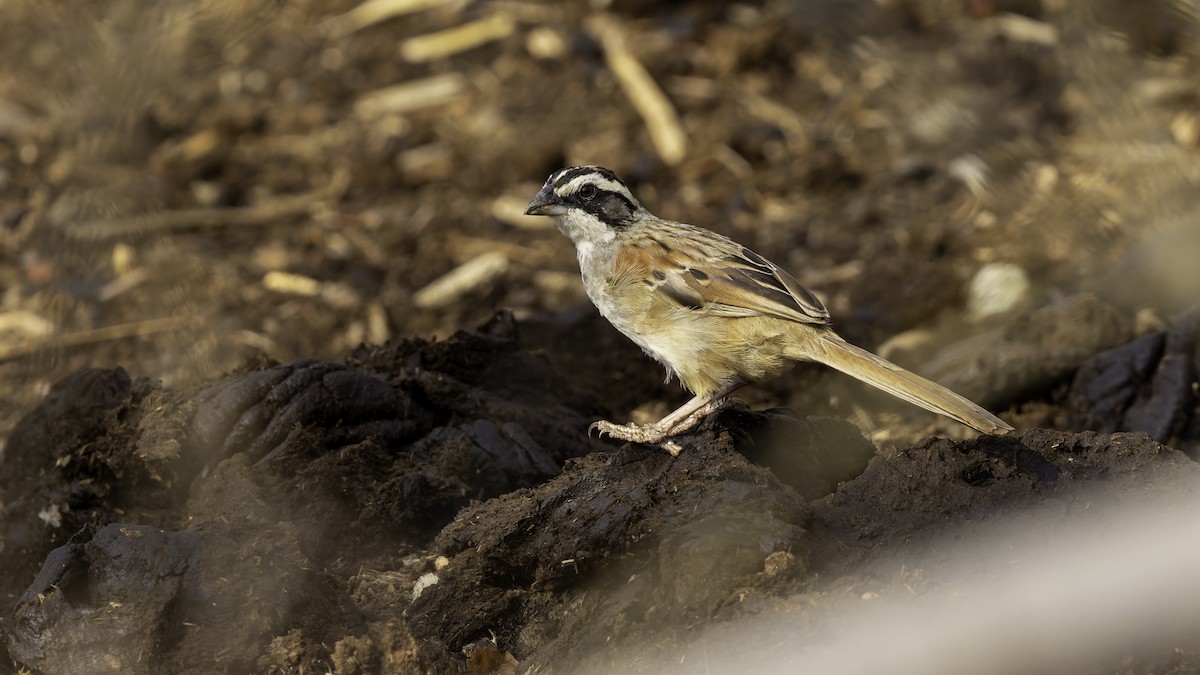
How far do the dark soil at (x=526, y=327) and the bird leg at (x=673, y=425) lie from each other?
0.50 ft

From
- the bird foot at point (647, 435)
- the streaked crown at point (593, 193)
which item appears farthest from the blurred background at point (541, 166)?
the bird foot at point (647, 435)

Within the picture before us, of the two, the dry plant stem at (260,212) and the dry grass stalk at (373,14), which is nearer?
the dry plant stem at (260,212)

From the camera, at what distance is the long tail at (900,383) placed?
450 cm

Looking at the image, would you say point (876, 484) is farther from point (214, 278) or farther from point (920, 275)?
point (214, 278)

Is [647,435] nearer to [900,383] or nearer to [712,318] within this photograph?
[712,318]

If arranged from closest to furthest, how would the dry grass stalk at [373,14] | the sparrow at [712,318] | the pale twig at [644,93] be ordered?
the sparrow at [712,318] < the pale twig at [644,93] < the dry grass stalk at [373,14]

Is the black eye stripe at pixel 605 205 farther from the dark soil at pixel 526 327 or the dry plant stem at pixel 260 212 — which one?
the dry plant stem at pixel 260 212

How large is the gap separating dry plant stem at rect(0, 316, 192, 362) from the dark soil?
27 millimetres

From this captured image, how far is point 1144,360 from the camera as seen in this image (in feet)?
20.1

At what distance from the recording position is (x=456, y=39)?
11312mm

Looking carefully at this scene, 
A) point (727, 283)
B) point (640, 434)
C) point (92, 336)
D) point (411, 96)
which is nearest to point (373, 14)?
point (411, 96)

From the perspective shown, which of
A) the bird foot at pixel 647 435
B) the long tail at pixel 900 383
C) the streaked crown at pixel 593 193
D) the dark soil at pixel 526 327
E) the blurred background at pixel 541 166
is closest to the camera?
the dark soil at pixel 526 327

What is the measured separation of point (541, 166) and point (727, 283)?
4.90 meters

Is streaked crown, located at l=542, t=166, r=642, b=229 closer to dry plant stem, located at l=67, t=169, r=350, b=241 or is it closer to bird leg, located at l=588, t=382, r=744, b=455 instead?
bird leg, located at l=588, t=382, r=744, b=455
